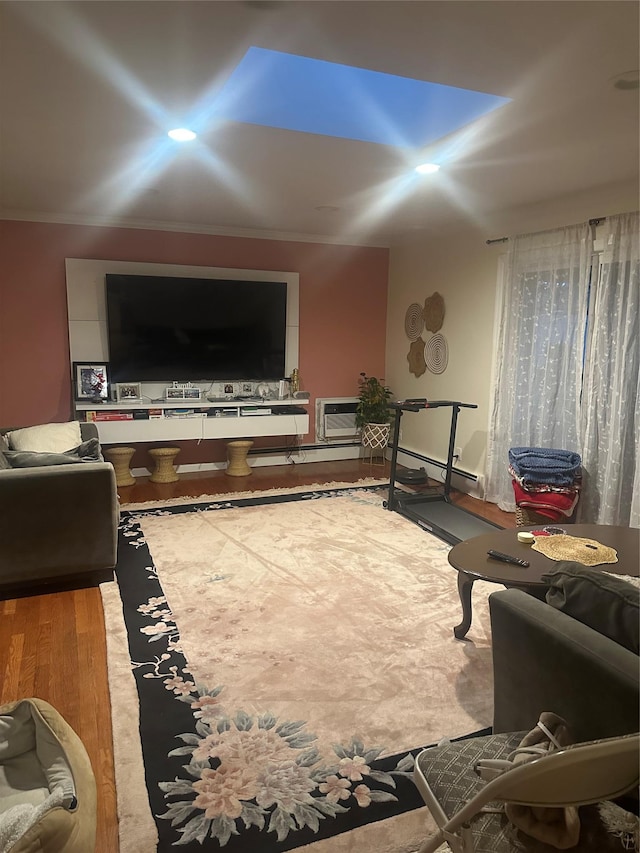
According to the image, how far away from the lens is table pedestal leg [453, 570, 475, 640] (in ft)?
8.32

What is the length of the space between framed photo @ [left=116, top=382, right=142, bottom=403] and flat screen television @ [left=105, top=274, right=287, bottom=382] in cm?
5

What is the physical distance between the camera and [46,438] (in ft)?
12.5

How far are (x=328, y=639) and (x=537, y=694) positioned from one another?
128cm

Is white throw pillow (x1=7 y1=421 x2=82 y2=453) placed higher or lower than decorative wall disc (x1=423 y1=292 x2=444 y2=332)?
lower

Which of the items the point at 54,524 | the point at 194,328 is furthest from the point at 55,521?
the point at 194,328

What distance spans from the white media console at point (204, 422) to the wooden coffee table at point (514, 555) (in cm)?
313

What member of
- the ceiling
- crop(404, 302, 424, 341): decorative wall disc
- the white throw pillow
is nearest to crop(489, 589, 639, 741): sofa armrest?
the ceiling

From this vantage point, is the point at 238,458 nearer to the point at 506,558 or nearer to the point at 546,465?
the point at 546,465

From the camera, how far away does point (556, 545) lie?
254 cm

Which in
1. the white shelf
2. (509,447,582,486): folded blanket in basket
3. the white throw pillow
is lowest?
(509,447,582,486): folded blanket in basket

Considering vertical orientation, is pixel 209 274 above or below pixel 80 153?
below

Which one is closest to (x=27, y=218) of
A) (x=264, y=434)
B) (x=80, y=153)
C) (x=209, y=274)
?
(x=209, y=274)

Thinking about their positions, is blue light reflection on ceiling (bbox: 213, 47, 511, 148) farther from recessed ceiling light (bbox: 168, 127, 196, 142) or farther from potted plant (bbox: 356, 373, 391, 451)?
potted plant (bbox: 356, 373, 391, 451)

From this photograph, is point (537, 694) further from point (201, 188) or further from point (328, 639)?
point (201, 188)
